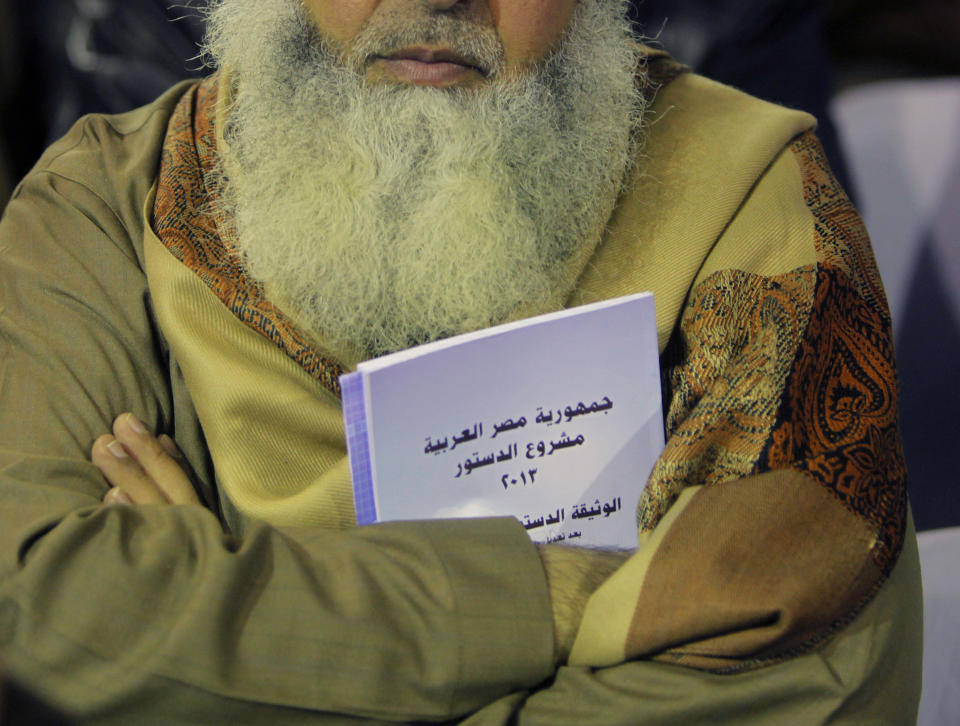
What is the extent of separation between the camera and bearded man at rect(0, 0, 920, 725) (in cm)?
95

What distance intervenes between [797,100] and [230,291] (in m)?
1.67

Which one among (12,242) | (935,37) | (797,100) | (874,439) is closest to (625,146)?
(874,439)

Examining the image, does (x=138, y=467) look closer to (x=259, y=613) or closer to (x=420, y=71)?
(x=259, y=613)

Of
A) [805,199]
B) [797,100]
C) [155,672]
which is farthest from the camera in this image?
[797,100]

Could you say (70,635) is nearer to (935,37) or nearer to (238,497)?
(238,497)

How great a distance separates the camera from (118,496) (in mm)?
1126

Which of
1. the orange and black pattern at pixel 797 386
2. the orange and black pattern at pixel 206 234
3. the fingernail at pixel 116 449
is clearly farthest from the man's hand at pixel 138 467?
the orange and black pattern at pixel 797 386

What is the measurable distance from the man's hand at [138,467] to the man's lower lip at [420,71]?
534 mm

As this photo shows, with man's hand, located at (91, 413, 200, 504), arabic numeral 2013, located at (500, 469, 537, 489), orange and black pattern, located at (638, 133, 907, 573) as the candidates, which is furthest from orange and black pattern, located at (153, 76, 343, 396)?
orange and black pattern, located at (638, 133, 907, 573)

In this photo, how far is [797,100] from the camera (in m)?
2.41

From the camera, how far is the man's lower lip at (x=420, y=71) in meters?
1.23

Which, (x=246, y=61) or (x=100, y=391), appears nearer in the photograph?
(x=100, y=391)

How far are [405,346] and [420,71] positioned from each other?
35 centimetres

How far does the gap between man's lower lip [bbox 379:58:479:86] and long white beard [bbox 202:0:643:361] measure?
22mm
